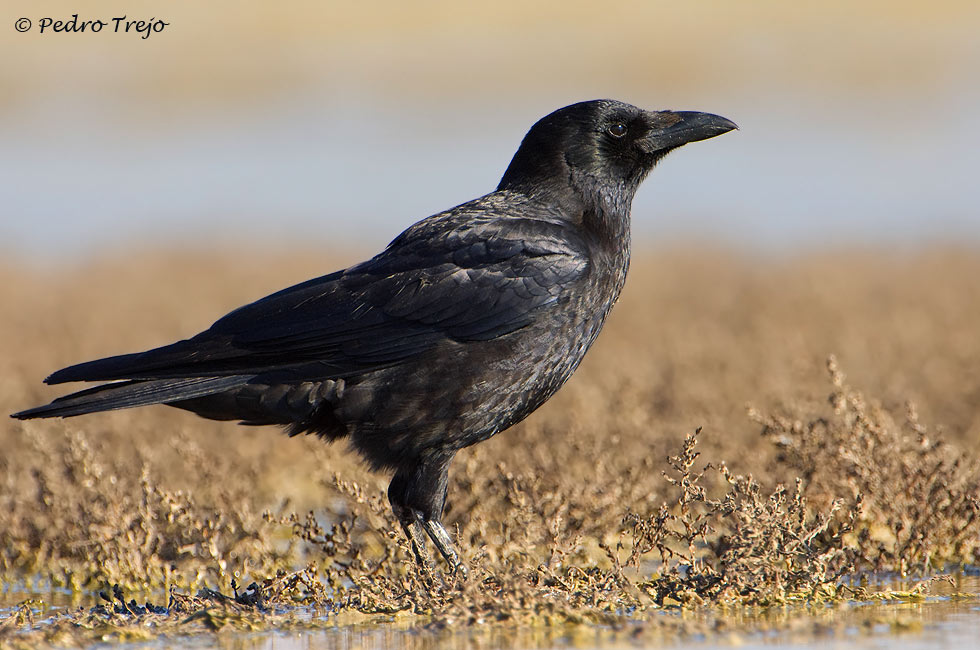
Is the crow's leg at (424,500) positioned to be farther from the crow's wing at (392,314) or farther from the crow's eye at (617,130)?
the crow's eye at (617,130)

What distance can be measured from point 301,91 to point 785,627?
1067 inches

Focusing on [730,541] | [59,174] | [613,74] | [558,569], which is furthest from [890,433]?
[613,74]

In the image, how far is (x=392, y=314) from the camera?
563 cm

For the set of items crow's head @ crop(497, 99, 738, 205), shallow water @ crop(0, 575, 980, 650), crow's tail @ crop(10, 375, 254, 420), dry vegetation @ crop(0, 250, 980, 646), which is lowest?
shallow water @ crop(0, 575, 980, 650)

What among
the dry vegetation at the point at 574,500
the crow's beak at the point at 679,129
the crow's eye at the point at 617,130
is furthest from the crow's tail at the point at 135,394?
the crow's beak at the point at 679,129

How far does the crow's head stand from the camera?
624 centimetres

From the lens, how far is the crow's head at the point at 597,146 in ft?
20.5

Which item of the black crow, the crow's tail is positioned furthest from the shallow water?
the crow's tail

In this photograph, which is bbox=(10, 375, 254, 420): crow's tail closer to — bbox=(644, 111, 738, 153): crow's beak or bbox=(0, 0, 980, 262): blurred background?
bbox=(644, 111, 738, 153): crow's beak

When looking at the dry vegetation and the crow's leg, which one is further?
the crow's leg

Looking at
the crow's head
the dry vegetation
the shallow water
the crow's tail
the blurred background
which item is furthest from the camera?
the blurred background

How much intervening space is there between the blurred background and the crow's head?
34.7ft

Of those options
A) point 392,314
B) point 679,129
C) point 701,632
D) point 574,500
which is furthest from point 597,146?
point 701,632

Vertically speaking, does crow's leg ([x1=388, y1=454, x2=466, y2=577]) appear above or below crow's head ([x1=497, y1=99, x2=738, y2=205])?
below
